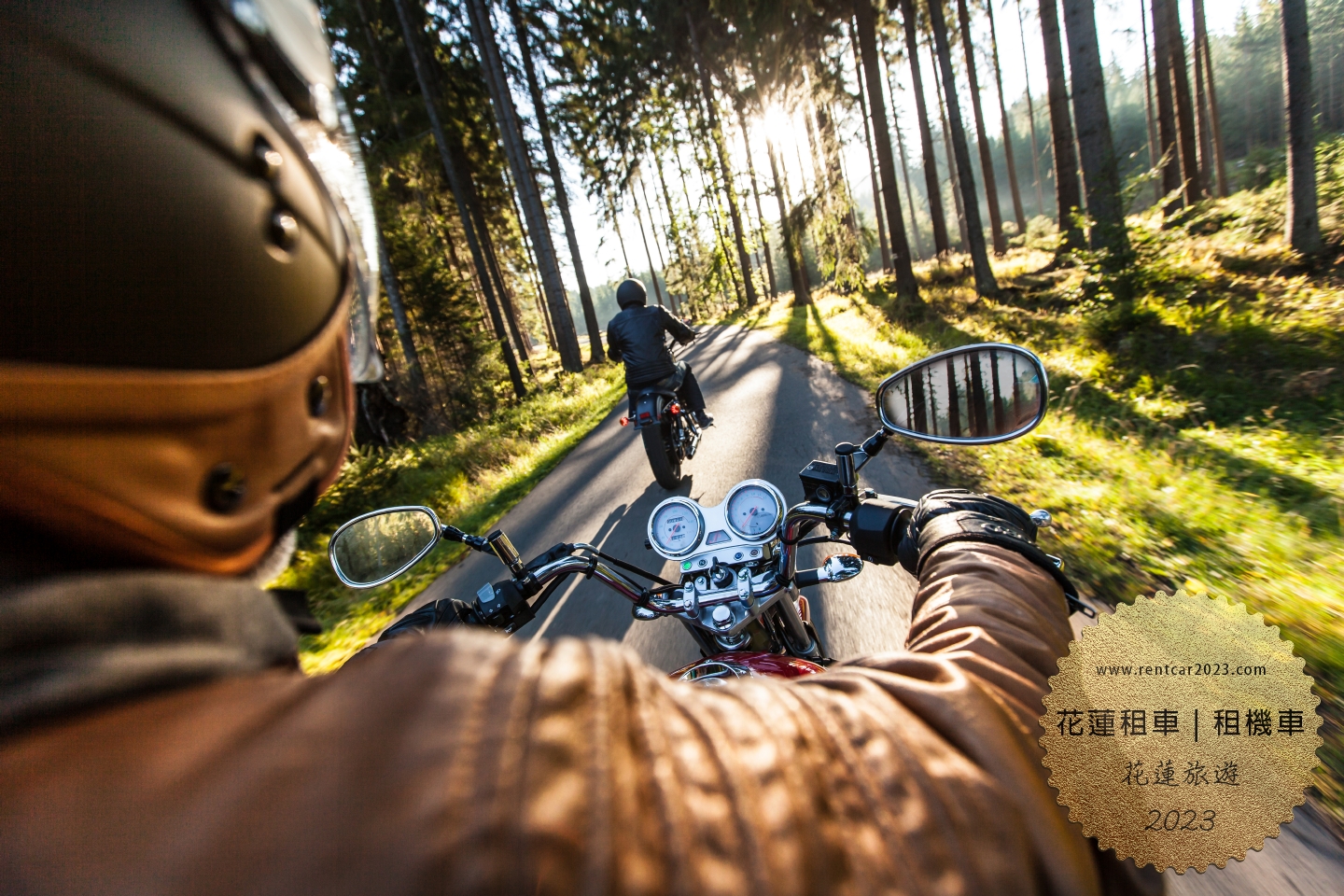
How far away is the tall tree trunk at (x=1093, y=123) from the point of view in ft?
26.9

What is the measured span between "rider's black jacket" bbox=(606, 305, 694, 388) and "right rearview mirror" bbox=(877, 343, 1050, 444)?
16.5 feet

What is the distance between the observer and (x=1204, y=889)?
1521 millimetres

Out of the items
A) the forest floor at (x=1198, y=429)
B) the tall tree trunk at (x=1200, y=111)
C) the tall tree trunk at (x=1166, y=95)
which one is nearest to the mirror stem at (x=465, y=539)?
the forest floor at (x=1198, y=429)

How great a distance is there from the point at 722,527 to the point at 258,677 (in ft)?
4.86

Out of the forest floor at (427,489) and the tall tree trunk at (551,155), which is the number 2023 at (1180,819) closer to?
the forest floor at (427,489)

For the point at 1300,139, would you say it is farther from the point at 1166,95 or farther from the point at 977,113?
the point at 977,113

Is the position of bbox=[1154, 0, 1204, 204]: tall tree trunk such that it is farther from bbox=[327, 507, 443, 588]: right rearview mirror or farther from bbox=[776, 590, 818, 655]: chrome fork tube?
bbox=[327, 507, 443, 588]: right rearview mirror

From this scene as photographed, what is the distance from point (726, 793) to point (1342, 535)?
4.30m

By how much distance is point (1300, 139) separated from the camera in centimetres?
755

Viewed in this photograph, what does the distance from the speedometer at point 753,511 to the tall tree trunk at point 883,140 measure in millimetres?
13481

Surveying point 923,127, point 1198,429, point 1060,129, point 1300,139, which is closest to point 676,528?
point 1198,429

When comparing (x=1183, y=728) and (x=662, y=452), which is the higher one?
(x=1183, y=728)

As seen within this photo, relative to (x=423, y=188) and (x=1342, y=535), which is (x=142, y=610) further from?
(x=423, y=188)

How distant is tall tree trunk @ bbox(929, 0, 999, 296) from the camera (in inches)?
442
